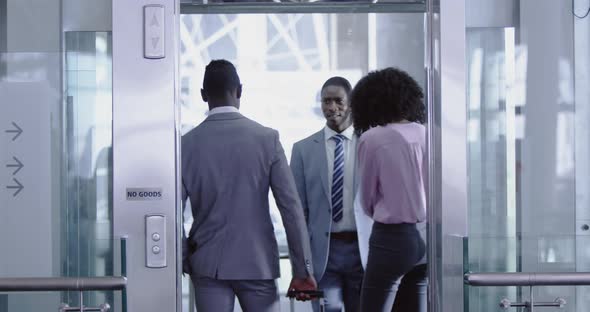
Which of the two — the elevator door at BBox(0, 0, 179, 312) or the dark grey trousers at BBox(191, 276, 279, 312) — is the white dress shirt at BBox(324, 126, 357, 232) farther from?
the elevator door at BBox(0, 0, 179, 312)

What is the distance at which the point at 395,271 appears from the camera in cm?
387

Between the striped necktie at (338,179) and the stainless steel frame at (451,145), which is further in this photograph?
the striped necktie at (338,179)

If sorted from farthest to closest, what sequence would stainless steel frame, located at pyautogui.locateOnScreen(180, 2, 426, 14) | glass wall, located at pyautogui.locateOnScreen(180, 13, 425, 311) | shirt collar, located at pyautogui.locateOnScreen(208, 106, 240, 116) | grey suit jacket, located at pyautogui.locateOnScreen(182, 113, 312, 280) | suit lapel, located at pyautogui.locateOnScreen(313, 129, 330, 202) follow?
1. glass wall, located at pyautogui.locateOnScreen(180, 13, 425, 311)
2. stainless steel frame, located at pyautogui.locateOnScreen(180, 2, 426, 14)
3. suit lapel, located at pyautogui.locateOnScreen(313, 129, 330, 202)
4. shirt collar, located at pyautogui.locateOnScreen(208, 106, 240, 116)
5. grey suit jacket, located at pyautogui.locateOnScreen(182, 113, 312, 280)

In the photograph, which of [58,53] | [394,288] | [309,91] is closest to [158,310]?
[58,53]

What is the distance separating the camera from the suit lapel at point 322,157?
5078mm

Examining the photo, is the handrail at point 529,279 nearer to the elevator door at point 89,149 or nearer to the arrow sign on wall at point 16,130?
the elevator door at point 89,149

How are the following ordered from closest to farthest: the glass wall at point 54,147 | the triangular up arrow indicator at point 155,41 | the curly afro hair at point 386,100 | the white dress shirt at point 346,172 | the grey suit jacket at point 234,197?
the glass wall at point 54,147, the triangular up arrow indicator at point 155,41, the grey suit jacket at point 234,197, the curly afro hair at point 386,100, the white dress shirt at point 346,172

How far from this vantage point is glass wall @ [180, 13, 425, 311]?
709 centimetres

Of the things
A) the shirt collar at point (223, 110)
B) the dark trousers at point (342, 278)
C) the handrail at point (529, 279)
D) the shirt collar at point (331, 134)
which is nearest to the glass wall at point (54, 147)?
Answer: the shirt collar at point (223, 110)

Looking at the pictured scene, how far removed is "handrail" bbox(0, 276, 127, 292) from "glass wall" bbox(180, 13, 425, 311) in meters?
3.89

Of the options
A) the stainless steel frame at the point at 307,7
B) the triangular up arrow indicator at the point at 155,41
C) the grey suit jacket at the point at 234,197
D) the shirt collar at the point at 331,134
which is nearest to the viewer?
the triangular up arrow indicator at the point at 155,41

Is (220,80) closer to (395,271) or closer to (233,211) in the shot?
(233,211)

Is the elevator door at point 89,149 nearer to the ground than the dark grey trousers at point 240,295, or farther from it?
farther from it

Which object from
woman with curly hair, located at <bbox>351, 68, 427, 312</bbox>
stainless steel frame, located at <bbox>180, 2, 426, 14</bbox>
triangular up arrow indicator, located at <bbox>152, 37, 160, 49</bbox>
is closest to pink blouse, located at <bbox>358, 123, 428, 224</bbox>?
woman with curly hair, located at <bbox>351, 68, 427, 312</bbox>
